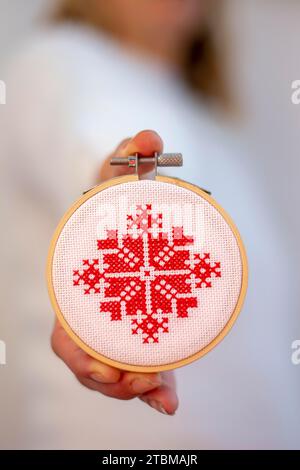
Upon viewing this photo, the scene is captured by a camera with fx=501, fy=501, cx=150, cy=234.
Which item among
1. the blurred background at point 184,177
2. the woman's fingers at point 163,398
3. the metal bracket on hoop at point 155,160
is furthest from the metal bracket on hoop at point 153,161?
the woman's fingers at point 163,398

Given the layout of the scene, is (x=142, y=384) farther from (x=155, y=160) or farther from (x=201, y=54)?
(x=201, y=54)

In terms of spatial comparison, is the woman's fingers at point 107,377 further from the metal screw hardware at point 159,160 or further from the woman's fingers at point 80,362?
the metal screw hardware at point 159,160

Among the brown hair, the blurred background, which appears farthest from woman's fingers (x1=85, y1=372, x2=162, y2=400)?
the brown hair

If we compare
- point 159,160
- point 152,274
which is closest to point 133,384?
point 152,274

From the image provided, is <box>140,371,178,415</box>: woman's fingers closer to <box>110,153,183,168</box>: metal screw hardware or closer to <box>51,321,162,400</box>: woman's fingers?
<box>51,321,162,400</box>: woman's fingers

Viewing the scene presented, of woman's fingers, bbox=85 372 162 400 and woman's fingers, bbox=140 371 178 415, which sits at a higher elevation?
woman's fingers, bbox=85 372 162 400

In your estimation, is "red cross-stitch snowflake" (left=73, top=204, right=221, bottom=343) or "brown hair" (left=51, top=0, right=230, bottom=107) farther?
"brown hair" (left=51, top=0, right=230, bottom=107)
